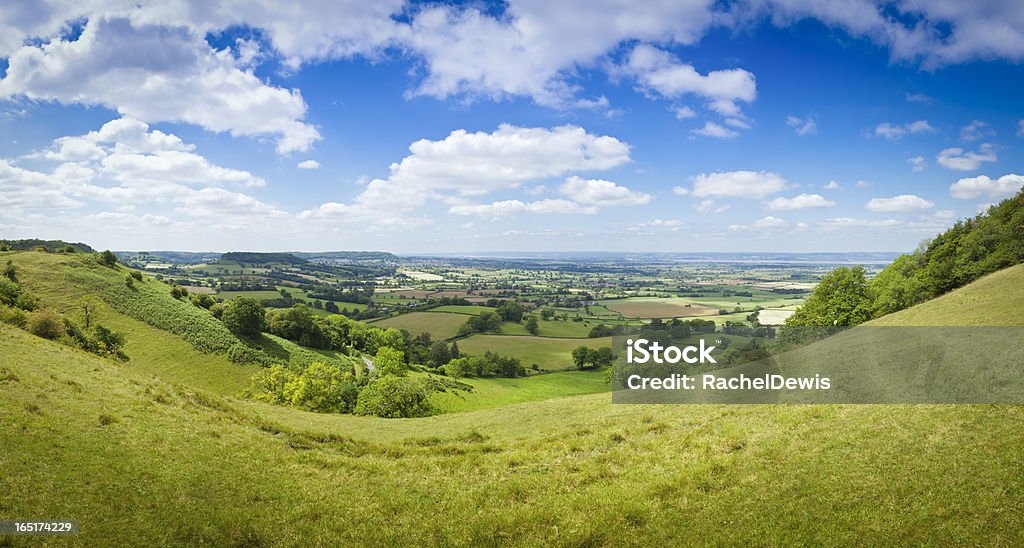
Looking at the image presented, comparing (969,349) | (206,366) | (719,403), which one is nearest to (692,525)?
(719,403)

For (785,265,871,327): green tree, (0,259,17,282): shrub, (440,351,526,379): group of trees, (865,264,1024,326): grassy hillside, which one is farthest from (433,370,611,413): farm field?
(0,259,17,282): shrub

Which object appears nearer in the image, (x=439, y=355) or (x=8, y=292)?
(x=8, y=292)

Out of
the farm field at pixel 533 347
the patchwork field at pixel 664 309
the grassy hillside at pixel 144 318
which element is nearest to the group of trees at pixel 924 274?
the farm field at pixel 533 347

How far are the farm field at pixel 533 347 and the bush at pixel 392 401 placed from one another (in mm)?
54077

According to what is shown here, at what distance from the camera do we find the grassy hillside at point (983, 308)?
21.1 metres

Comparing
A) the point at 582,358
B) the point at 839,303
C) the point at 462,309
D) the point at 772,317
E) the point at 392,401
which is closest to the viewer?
the point at 392,401

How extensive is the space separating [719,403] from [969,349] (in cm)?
1027

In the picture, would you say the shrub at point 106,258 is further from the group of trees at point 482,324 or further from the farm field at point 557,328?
the farm field at point 557,328

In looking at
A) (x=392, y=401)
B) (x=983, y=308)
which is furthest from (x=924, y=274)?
(x=392, y=401)

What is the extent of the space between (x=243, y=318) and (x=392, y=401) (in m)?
38.0

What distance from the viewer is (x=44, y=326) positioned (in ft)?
93.6

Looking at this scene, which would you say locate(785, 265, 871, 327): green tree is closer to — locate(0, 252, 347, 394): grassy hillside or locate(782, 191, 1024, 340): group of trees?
locate(782, 191, 1024, 340): group of trees

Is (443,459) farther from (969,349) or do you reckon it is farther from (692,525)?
(969,349)

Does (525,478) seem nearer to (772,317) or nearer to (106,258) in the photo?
(106,258)
